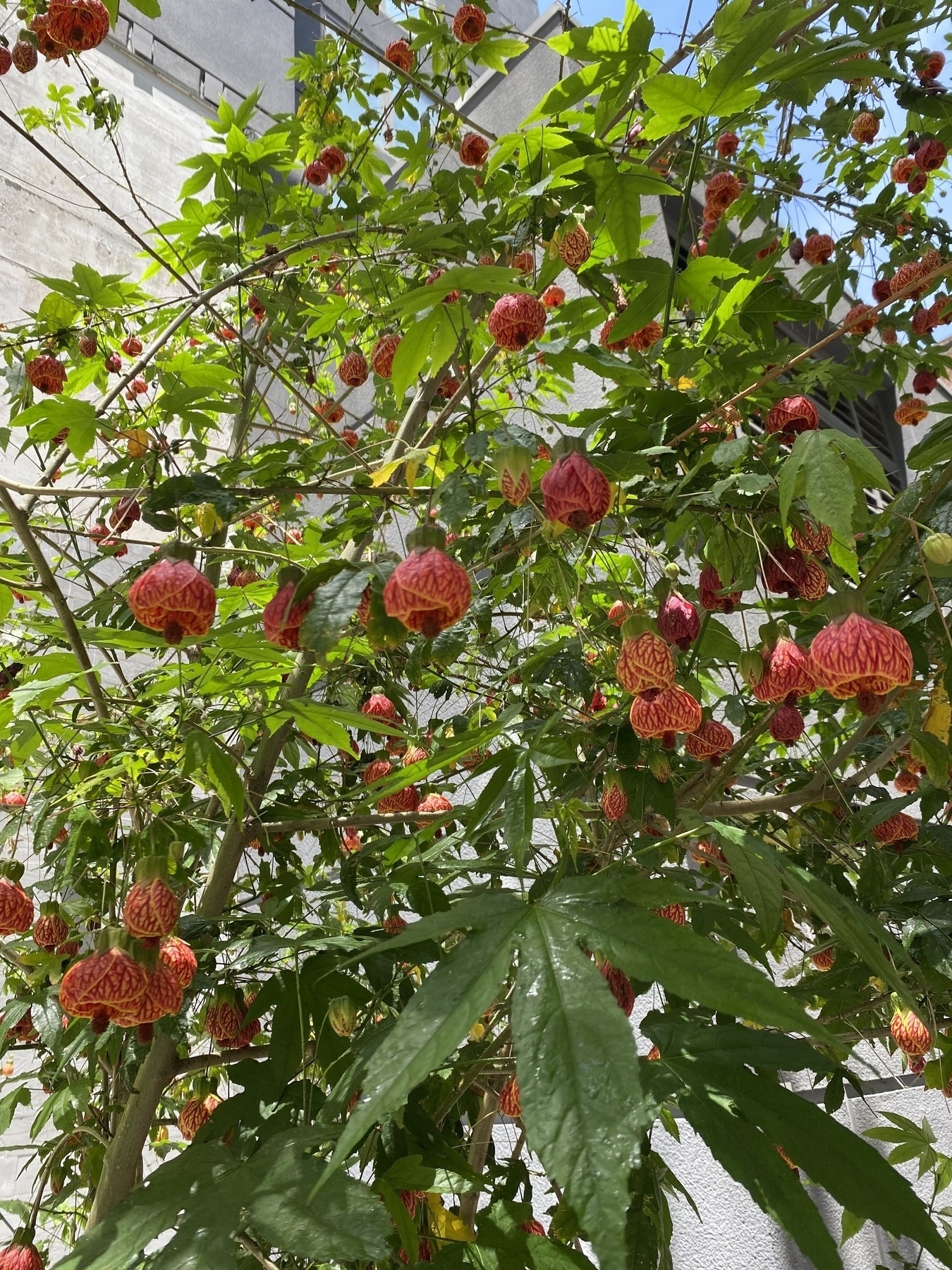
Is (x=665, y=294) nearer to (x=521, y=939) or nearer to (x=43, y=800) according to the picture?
(x=521, y=939)

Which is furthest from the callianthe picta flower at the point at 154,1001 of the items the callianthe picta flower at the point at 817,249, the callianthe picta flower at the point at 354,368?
the callianthe picta flower at the point at 817,249

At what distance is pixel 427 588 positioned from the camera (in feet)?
2.00

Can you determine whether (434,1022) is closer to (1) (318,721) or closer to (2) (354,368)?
(1) (318,721)

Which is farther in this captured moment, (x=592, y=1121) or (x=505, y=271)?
(x=505, y=271)

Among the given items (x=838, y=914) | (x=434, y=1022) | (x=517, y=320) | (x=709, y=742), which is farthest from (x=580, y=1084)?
(x=517, y=320)

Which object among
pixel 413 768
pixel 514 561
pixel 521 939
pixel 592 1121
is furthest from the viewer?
pixel 514 561

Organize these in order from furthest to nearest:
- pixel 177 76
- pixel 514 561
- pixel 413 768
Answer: pixel 177 76, pixel 514 561, pixel 413 768

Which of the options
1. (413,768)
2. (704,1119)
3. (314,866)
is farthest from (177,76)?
(704,1119)

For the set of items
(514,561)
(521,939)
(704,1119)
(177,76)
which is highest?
(177,76)

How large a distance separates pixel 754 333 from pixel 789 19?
0.95ft

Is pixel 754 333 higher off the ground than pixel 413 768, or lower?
higher

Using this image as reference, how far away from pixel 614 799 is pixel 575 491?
1.22 ft

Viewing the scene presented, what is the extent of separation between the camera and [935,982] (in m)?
0.90

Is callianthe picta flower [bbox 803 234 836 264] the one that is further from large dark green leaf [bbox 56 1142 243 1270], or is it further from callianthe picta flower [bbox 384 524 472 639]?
large dark green leaf [bbox 56 1142 243 1270]
